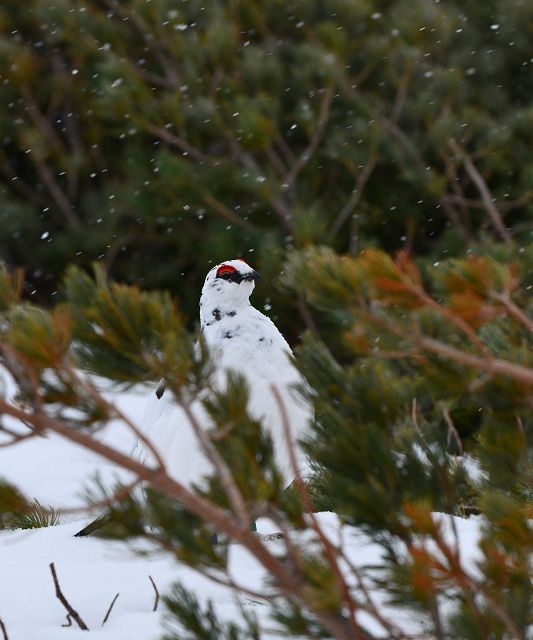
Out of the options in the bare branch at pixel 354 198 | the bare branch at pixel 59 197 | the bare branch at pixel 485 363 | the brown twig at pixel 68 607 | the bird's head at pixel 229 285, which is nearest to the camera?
the bare branch at pixel 485 363

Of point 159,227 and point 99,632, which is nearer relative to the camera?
point 99,632

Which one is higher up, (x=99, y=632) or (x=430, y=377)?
(x=430, y=377)

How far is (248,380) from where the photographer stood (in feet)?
7.57

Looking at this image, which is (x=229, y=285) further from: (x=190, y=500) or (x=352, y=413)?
(x=190, y=500)

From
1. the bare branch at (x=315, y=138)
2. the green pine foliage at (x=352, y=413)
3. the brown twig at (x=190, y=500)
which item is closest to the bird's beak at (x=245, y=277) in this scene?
the green pine foliage at (x=352, y=413)

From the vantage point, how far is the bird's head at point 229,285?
2658mm

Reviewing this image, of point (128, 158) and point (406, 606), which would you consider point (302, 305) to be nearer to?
point (128, 158)

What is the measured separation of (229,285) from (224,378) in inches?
17.9

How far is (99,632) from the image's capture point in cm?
204

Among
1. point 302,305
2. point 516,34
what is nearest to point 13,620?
point 302,305

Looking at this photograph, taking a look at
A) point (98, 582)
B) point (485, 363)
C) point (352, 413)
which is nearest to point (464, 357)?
point (485, 363)

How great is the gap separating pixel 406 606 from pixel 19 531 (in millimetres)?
1653

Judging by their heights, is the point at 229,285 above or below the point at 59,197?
above

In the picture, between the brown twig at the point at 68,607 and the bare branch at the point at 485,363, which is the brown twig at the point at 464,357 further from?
the brown twig at the point at 68,607
